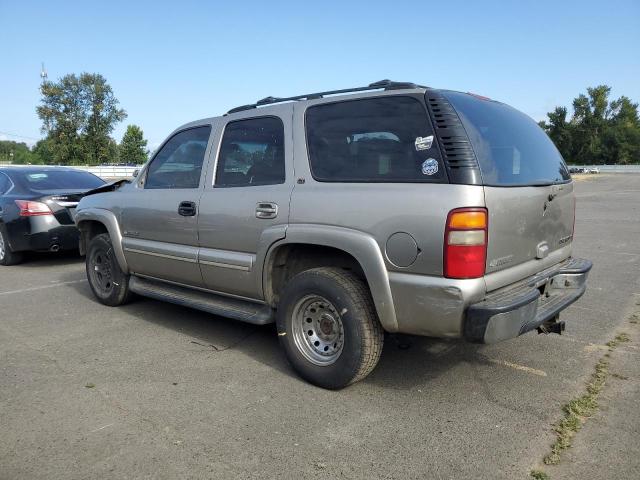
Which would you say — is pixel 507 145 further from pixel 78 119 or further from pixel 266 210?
pixel 78 119

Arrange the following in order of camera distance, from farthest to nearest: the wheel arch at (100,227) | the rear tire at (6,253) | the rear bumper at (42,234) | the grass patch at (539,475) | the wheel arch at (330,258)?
the rear tire at (6,253)
the rear bumper at (42,234)
the wheel arch at (100,227)
the wheel arch at (330,258)
the grass patch at (539,475)

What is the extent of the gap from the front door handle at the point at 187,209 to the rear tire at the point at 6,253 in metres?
5.03

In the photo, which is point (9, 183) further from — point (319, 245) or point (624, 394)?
point (624, 394)

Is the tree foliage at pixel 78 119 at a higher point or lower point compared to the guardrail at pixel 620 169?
higher

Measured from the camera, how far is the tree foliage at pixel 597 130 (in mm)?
98000

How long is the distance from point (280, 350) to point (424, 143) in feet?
7.04

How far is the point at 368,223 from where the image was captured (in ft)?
10.3

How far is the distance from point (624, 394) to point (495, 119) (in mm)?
2016

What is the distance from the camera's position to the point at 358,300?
3.27m

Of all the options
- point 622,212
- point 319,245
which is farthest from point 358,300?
point 622,212

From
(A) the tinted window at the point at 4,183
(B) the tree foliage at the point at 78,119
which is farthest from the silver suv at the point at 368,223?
(B) the tree foliage at the point at 78,119

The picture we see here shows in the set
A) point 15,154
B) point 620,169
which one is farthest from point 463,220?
point 15,154

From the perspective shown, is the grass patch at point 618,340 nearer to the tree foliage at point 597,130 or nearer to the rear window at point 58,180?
the rear window at point 58,180

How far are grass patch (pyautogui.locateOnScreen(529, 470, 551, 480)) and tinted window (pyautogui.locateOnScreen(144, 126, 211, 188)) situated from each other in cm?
324
